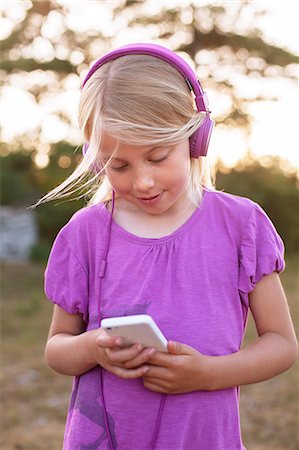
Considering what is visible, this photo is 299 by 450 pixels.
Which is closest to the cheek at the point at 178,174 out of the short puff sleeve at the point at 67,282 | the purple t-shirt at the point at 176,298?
the purple t-shirt at the point at 176,298

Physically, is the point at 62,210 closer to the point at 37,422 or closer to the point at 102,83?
the point at 37,422

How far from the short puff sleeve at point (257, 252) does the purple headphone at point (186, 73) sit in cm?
18

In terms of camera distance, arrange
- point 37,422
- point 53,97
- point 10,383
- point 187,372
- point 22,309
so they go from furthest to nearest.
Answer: point 53,97, point 22,309, point 10,383, point 37,422, point 187,372

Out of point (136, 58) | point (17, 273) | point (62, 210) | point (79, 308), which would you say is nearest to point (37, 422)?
point (79, 308)

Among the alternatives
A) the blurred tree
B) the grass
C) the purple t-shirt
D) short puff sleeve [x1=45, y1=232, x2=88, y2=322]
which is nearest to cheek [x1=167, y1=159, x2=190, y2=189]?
the purple t-shirt

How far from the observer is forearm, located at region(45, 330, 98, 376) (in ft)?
5.10

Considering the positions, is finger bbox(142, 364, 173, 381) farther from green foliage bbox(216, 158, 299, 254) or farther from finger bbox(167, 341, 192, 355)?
green foliage bbox(216, 158, 299, 254)

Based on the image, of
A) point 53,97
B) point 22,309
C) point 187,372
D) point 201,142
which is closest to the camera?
point 187,372

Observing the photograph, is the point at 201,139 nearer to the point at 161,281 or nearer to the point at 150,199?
the point at 150,199

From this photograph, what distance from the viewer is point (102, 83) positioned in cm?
156

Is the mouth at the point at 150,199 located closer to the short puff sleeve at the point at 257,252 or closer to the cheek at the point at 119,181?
the cheek at the point at 119,181

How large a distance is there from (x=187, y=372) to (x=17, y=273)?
25.9 ft

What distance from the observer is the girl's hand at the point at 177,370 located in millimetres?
1461

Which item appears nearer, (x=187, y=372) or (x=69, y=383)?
(x=187, y=372)
